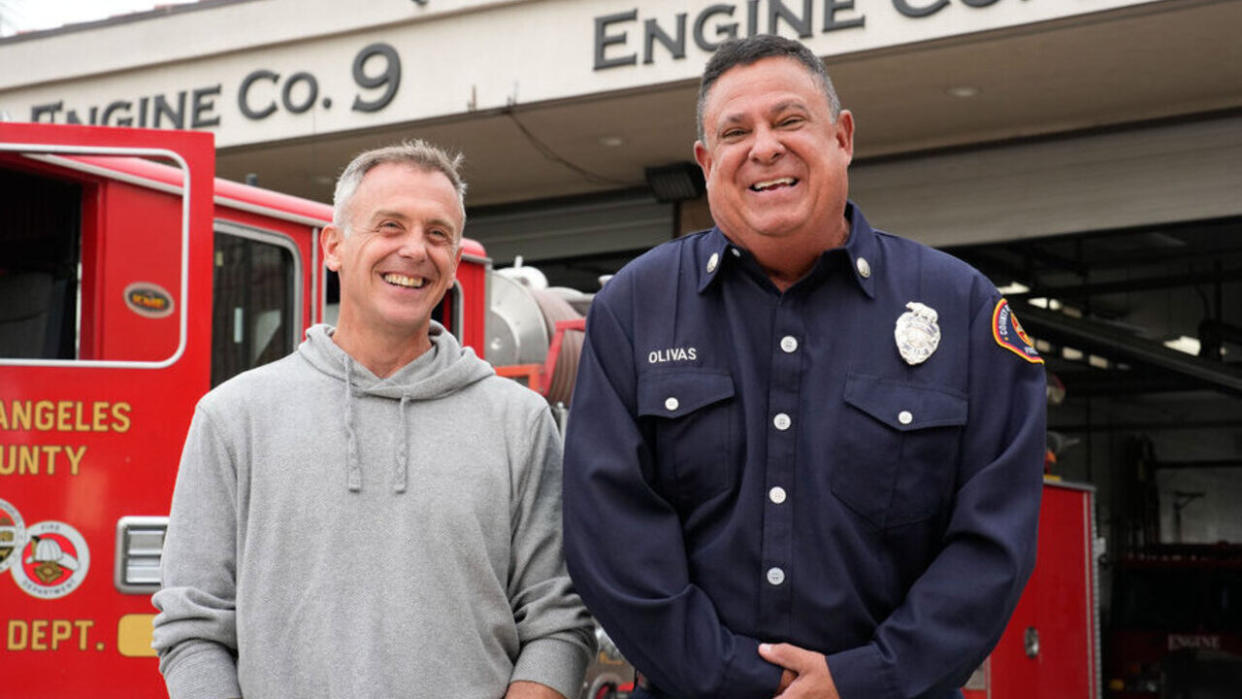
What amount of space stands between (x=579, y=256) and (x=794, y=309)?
42.7 feet

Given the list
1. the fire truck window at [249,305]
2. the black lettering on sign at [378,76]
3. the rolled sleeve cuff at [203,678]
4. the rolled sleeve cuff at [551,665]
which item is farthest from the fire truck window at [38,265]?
the black lettering on sign at [378,76]

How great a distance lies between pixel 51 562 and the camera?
16.3 feet

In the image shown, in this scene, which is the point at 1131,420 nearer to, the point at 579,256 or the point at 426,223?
the point at 579,256

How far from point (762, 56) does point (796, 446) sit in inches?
27.4

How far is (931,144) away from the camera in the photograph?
1340cm

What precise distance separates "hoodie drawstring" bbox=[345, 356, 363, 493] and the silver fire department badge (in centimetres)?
97

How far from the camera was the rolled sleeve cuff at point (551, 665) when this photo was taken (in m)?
2.73

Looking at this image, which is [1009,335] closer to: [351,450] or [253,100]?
[351,450]

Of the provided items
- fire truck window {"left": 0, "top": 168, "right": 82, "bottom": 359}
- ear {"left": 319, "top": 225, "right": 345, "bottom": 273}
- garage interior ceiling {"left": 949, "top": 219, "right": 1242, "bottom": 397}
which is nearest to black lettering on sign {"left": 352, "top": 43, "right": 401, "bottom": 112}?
garage interior ceiling {"left": 949, "top": 219, "right": 1242, "bottom": 397}

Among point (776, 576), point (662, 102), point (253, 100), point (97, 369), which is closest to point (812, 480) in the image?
point (776, 576)

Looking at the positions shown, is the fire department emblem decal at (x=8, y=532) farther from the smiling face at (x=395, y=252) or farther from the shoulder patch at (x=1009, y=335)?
the shoulder patch at (x=1009, y=335)

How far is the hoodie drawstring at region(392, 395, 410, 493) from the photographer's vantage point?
270 centimetres

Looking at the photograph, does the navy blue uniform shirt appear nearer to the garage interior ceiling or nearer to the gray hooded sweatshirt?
the gray hooded sweatshirt

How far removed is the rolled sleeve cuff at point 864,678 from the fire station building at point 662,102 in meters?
7.34
